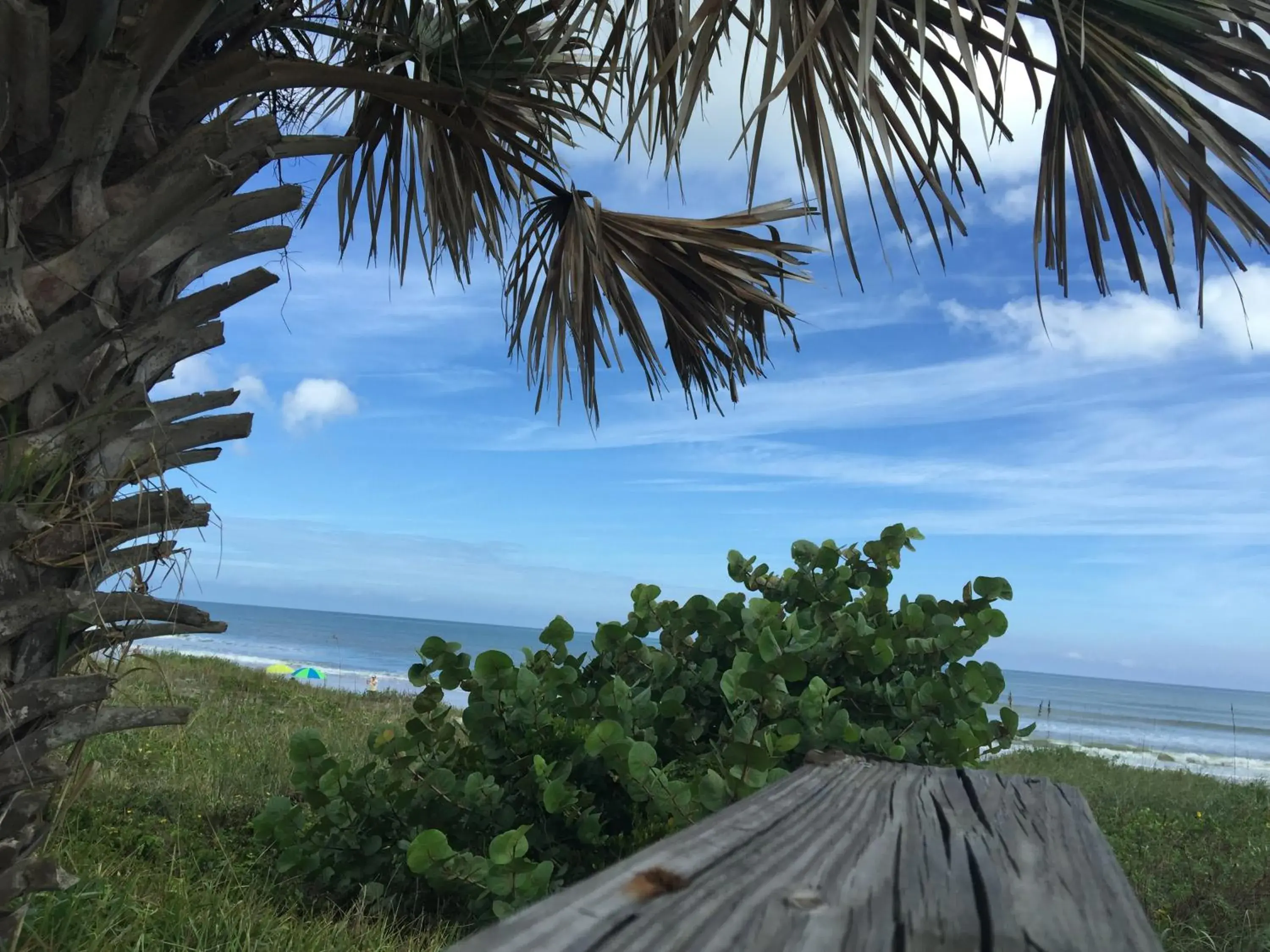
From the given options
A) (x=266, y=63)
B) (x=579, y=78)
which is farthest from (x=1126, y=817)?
(x=266, y=63)

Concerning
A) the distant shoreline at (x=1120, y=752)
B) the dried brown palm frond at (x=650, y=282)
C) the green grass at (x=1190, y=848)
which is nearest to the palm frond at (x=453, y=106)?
the dried brown palm frond at (x=650, y=282)

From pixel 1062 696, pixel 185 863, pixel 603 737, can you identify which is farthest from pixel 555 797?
pixel 1062 696

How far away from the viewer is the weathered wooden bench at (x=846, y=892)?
1.73ft

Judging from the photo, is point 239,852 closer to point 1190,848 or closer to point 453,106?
point 453,106

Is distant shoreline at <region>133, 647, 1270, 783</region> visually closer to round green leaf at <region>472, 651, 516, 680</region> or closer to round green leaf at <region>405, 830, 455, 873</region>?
round green leaf at <region>472, 651, 516, 680</region>

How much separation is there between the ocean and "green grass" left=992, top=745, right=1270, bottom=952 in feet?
3.31

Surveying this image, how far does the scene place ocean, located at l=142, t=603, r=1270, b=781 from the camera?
1723 cm

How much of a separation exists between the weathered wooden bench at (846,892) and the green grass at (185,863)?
5.60 ft

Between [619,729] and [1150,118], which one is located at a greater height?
[1150,118]

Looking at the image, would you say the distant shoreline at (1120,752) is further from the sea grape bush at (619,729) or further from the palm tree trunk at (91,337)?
the palm tree trunk at (91,337)

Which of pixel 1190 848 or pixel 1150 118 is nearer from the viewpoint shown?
pixel 1150 118

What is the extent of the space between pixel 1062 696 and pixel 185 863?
49793 millimetres

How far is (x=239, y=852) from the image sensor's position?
3141 mm

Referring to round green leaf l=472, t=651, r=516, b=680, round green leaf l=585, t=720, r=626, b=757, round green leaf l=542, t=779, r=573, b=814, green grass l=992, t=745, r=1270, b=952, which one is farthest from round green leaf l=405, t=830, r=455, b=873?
green grass l=992, t=745, r=1270, b=952
